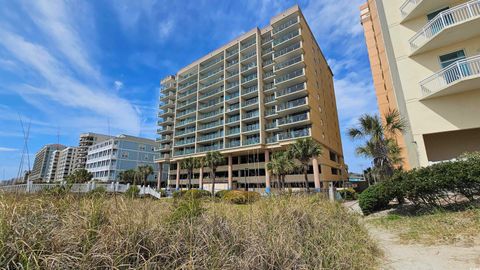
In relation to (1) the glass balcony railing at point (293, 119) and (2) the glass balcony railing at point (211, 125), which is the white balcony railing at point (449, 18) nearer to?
(1) the glass balcony railing at point (293, 119)

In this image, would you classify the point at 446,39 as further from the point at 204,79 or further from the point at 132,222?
the point at 204,79

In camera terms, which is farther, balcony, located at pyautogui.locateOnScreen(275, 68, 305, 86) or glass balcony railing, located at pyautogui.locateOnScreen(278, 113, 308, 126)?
balcony, located at pyautogui.locateOnScreen(275, 68, 305, 86)

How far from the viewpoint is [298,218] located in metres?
5.34

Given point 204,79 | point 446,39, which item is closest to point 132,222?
point 446,39

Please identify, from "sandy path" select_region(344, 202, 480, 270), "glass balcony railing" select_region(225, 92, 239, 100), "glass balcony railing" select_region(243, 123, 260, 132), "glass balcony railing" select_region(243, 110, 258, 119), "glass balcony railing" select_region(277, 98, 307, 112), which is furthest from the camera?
"glass balcony railing" select_region(225, 92, 239, 100)

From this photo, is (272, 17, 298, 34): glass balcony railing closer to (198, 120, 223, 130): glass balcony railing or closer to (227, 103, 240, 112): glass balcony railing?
(227, 103, 240, 112): glass balcony railing

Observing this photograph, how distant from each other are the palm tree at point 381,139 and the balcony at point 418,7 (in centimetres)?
706

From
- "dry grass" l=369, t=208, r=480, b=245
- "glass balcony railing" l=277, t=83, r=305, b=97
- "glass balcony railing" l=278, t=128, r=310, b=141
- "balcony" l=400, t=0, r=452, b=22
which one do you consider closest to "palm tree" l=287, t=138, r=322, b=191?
"glass balcony railing" l=278, t=128, r=310, b=141

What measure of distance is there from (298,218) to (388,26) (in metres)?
18.9

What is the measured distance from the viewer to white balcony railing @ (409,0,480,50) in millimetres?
12211

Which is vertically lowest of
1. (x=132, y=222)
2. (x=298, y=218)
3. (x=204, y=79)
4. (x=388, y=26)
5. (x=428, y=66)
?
(x=298, y=218)

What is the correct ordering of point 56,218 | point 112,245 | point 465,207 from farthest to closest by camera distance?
1. point 465,207
2. point 56,218
3. point 112,245

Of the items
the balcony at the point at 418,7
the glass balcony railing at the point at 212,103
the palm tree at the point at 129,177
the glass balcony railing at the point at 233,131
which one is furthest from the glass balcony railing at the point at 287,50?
the palm tree at the point at 129,177

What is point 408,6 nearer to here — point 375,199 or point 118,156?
point 375,199
